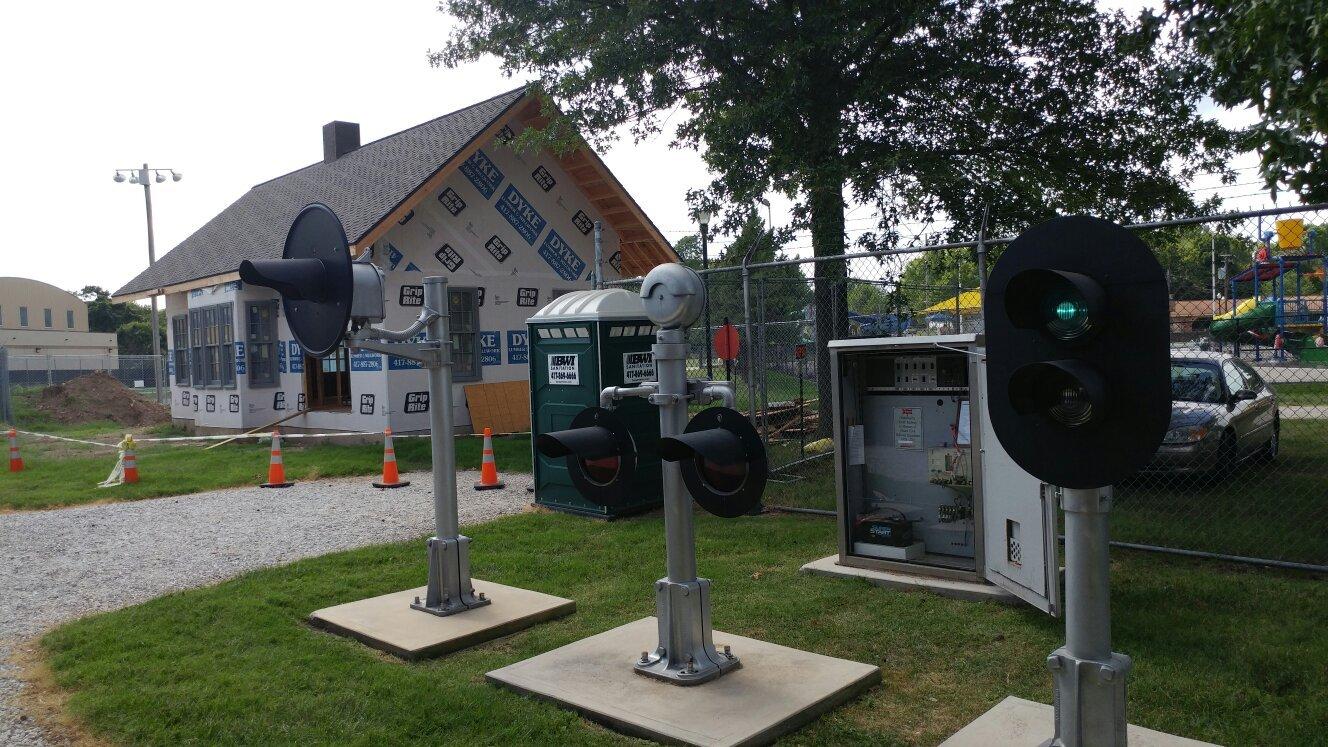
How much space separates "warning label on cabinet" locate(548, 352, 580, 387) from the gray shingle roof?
7017mm

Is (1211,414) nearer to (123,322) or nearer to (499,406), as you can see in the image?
(499,406)

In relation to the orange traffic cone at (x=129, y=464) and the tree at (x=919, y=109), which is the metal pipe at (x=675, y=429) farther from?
the orange traffic cone at (x=129, y=464)

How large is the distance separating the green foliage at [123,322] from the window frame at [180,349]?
56831 millimetres

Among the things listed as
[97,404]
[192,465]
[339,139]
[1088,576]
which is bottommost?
[192,465]

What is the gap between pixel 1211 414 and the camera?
9.70 m

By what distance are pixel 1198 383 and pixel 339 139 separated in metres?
21.4

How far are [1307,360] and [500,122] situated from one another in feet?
44.9

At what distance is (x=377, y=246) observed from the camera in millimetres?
16375

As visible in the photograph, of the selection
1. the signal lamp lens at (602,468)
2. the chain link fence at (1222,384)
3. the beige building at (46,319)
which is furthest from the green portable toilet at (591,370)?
the beige building at (46,319)

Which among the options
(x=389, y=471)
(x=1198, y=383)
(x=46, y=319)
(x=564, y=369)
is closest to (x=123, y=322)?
(x=46, y=319)

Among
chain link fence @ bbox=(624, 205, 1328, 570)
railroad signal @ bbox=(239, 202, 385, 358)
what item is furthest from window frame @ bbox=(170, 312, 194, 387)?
railroad signal @ bbox=(239, 202, 385, 358)

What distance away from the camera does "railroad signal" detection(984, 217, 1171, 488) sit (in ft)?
8.87

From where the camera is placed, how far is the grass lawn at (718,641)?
428 centimetres

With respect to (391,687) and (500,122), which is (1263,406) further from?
(500,122)
